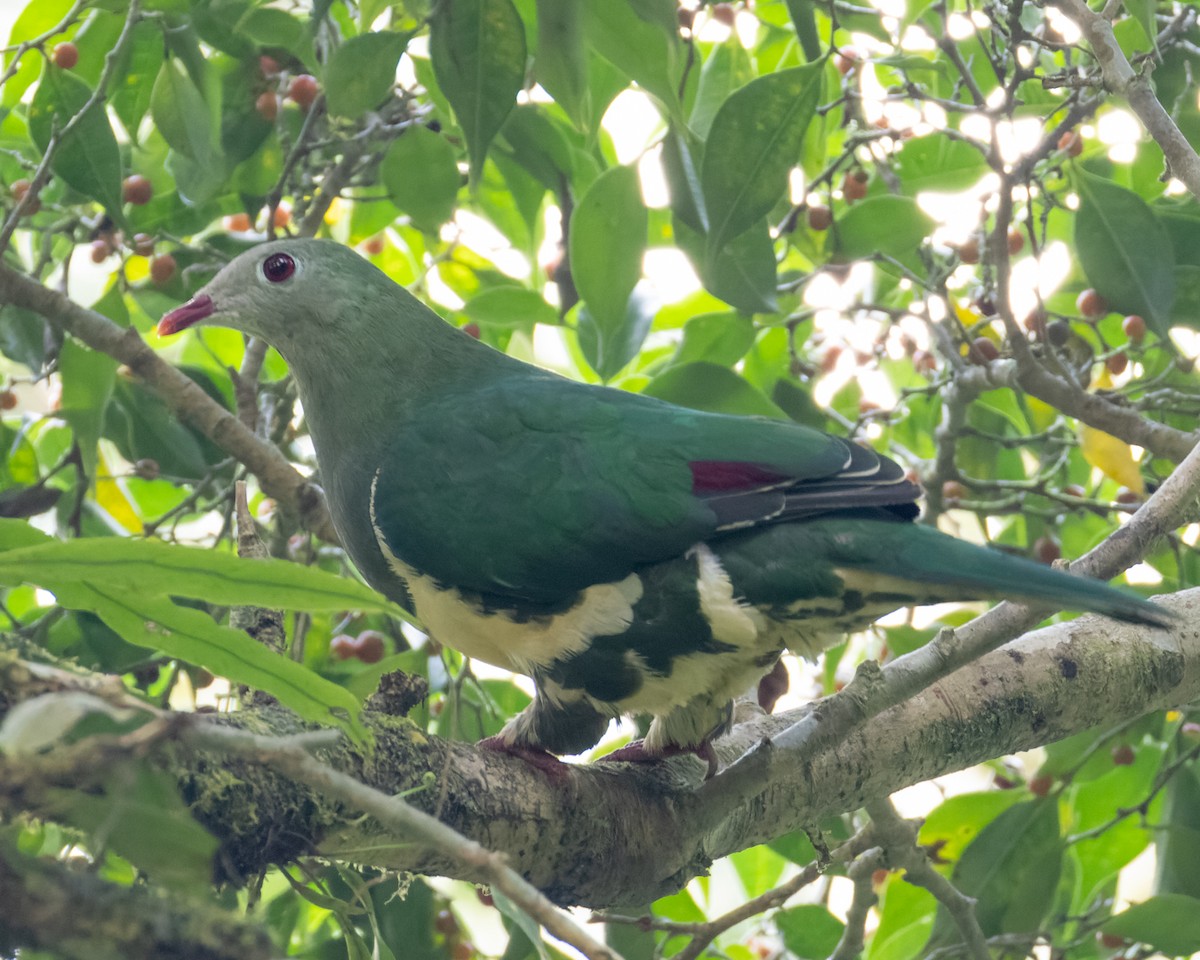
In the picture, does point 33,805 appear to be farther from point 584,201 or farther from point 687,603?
point 584,201

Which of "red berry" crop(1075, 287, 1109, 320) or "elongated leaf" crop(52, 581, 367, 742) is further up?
"red berry" crop(1075, 287, 1109, 320)

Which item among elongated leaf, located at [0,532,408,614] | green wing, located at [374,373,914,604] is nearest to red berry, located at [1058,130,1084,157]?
green wing, located at [374,373,914,604]

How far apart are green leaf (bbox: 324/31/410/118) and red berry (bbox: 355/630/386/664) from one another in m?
1.13

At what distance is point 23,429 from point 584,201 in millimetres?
1452

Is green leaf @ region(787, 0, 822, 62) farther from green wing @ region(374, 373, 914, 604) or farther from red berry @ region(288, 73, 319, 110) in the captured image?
red berry @ region(288, 73, 319, 110)

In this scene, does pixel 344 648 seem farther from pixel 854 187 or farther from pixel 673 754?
pixel 854 187

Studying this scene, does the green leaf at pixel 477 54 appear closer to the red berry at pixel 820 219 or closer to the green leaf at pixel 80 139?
the green leaf at pixel 80 139

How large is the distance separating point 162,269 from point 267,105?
0.49 m

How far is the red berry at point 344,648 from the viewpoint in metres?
2.81

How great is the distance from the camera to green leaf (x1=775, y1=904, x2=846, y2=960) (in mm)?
2693

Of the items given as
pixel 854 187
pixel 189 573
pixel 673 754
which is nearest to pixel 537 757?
pixel 673 754

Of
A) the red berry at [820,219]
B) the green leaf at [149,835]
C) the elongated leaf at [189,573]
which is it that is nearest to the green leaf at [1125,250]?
the red berry at [820,219]

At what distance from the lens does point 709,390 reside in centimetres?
273

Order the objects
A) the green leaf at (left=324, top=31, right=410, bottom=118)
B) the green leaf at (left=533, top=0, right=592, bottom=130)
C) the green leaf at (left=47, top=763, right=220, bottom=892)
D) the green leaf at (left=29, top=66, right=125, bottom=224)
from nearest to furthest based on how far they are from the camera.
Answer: the green leaf at (left=47, top=763, right=220, bottom=892) → the green leaf at (left=533, top=0, right=592, bottom=130) → the green leaf at (left=324, top=31, right=410, bottom=118) → the green leaf at (left=29, top=66, right=125, bottom=224)
